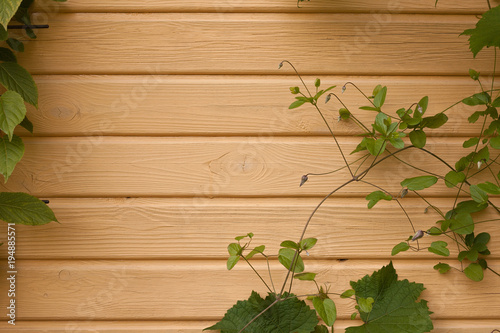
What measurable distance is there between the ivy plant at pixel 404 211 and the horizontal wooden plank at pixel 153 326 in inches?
2.8

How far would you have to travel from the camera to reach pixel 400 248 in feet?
3.30

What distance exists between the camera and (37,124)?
1046 millimetres

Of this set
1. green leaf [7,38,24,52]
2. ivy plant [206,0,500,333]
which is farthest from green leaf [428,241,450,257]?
green leaf [7,38,24,52]

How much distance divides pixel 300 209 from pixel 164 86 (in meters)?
0.52

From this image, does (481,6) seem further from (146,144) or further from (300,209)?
(146,144)

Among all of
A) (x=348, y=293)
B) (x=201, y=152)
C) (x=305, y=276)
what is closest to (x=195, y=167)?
(x=201, y=152)

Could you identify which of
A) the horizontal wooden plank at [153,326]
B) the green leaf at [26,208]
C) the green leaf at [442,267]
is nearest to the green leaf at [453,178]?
the green leaf at [442,267]

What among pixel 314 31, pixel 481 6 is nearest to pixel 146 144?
pixel 314 31

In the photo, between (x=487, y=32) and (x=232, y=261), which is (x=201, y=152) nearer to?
(x=232, y=261)

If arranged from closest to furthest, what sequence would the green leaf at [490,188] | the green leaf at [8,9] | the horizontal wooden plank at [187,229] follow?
A: the green leaf at [8,9], the green leaf at [490,188], the horizontal wooden plank at [187,229]

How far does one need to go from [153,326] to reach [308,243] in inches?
19.9

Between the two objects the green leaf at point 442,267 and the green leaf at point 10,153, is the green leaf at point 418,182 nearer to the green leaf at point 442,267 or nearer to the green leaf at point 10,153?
the green leaf at point 442,267

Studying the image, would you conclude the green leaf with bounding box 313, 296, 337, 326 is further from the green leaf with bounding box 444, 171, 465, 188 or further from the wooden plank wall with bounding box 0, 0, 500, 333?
the green leaf with bounding box 444, 171, 465, 188

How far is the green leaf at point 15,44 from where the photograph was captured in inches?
39.7
